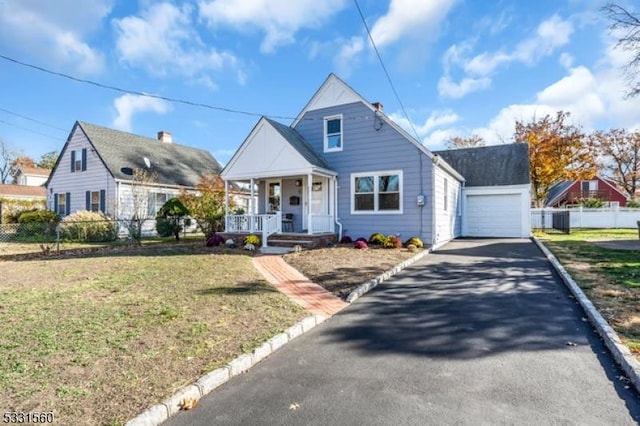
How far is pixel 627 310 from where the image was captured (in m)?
5.36

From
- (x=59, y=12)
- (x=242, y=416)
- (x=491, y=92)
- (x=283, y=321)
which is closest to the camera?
(x=242, y=416)

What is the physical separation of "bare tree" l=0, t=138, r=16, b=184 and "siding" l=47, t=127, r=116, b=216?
34.1 m

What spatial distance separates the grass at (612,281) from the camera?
4.78 meters

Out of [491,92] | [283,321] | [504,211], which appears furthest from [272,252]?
[491,92]

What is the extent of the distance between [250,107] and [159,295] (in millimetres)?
11540

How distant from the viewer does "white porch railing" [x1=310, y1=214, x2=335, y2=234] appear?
1398 cm

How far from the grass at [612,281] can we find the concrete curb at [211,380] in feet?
12.9

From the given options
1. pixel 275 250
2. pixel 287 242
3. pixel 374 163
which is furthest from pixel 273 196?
pixel 374 163

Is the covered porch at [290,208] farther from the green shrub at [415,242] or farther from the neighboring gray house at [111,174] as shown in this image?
the neighboring gray house at [111,174]

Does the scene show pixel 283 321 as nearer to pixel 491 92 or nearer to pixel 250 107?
pixel 250 107

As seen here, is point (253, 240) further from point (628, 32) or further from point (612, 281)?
point (628, 32)

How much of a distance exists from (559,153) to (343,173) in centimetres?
2372

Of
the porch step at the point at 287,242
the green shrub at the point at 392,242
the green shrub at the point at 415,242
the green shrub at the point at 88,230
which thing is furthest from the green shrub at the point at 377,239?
the green shrub at the point at 88,230

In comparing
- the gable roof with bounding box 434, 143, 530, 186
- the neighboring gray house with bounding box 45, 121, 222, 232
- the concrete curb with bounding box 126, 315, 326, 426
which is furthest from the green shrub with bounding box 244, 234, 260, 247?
the gable roof with bounding box 434, 143, 530, 186
